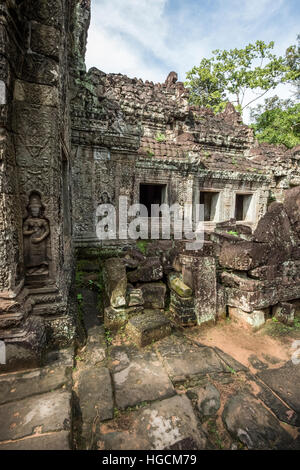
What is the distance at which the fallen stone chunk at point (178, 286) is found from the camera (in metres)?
2.97

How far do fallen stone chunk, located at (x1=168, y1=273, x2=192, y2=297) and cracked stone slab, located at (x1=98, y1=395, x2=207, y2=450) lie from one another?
4.47 feet

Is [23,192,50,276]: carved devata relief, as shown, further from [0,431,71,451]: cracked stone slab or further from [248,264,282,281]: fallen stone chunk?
[248,264,282,281]: fallen stone chunk

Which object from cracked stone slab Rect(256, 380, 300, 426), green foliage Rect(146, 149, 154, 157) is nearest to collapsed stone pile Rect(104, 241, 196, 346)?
cracked stone slab Rect(256, 380, 300, 426)

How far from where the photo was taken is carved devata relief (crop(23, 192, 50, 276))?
2.36m

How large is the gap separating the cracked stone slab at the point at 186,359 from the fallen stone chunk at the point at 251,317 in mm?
869

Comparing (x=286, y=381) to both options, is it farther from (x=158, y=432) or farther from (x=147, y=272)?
(x=147, y=272)

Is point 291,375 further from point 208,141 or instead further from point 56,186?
point 208,141

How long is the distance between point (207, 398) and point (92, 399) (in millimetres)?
1041

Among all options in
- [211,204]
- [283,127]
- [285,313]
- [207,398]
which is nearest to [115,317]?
[207,398]

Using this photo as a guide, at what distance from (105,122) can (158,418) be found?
5955mm

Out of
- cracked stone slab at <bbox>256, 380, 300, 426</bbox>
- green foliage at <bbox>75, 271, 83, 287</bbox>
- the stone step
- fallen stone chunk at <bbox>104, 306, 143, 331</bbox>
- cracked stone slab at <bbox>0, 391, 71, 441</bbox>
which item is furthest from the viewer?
green foliage at <bbox>75, 271, 83, 287</bbox>

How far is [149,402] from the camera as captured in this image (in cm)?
183

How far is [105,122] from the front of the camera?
5.45 m

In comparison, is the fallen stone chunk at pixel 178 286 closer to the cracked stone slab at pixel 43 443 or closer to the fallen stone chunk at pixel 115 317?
the fallen stone chunk at pixel 115 317
